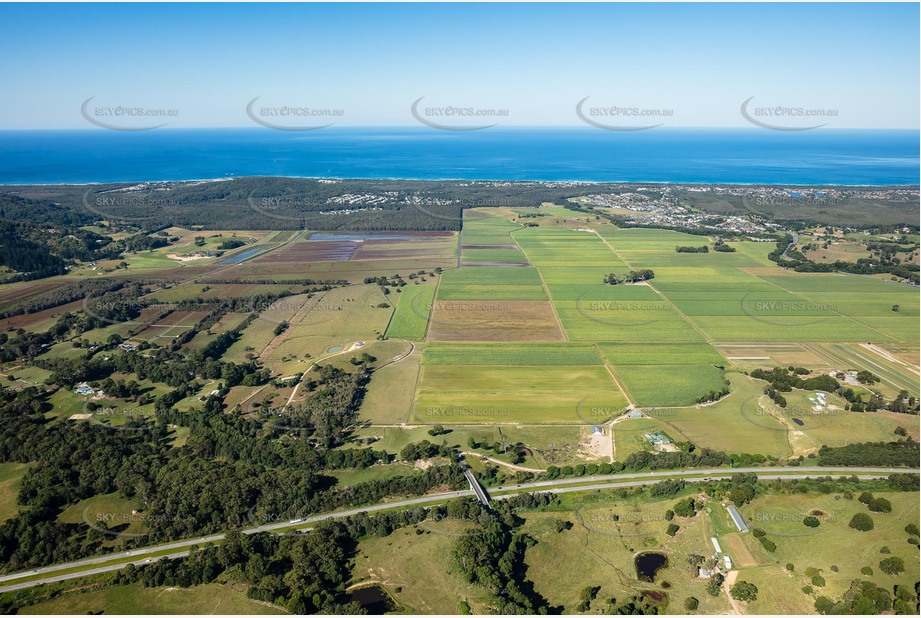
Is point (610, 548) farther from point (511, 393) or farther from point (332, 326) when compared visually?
point (332, 326)

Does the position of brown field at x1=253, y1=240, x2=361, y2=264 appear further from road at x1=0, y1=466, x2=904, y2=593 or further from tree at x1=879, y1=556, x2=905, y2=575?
tree at x1=879, y1=556, x2=905, y2=575

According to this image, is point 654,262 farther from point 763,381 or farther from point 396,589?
point 396,589

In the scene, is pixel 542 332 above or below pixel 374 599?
above

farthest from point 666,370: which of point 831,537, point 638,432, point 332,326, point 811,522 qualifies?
point 332,326

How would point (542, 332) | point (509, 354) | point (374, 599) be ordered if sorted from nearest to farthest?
point (374, 599) < point (509, 354) < point (542, 332)

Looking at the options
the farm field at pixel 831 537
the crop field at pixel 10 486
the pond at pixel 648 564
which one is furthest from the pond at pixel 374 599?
the crop field at pixel 10 486

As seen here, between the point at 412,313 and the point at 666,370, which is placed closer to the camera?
the point at 666,370

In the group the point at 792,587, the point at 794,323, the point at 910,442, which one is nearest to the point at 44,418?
the point at 792,587
